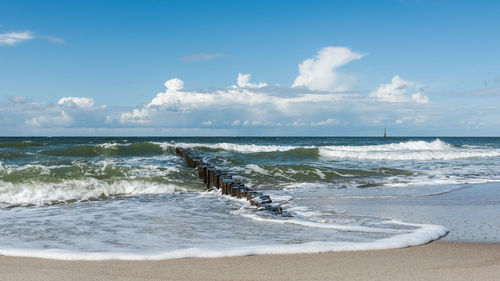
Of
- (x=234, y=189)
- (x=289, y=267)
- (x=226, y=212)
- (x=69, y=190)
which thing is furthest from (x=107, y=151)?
(x=289, y=267)

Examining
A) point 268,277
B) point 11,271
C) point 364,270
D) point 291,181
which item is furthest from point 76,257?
point 291,181

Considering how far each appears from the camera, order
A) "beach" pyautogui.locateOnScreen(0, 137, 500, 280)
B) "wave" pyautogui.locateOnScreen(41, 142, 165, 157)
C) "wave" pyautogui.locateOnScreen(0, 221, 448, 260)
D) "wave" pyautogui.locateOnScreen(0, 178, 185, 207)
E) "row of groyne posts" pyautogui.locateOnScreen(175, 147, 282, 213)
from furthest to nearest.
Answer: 1. "wave" pyautogui.locateOnScreen(41, 142, 165, 157)
2. "wave" pyautogui.locateOnScreen(0, 178, 185, 207)
3. "row of groyne posts" pyautogui.locateOnScreen(175, 147, 282, 213)
4. "wave" pyautogui.locateOnScreen(0, 221, 448, 260)
5. "beach" pyautogui.locateOnScreen(0, 137, 500, 280)

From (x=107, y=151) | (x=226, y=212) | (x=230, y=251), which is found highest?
(x=107, y=151)

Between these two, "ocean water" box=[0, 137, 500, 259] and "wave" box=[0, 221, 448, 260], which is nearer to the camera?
"wave" box=[0, 221, 448, 260]

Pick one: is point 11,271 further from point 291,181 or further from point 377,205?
point 291,181

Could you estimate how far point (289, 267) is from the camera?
359 cm

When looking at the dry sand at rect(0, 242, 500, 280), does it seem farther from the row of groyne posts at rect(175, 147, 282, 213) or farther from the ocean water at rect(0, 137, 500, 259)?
the row of groyne posts at rect(175, 147, 282, 213)

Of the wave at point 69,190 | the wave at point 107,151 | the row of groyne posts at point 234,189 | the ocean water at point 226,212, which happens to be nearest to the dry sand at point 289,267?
the ocean water at point 226,212

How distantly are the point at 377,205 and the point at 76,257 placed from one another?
5.47m

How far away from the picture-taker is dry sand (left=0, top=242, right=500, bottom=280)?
3326 millimetres

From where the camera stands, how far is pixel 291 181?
40.3 feet

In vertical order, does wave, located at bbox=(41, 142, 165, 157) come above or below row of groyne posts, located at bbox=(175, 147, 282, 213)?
above

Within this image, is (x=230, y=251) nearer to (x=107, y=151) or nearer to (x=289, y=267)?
(x=289, y=267)

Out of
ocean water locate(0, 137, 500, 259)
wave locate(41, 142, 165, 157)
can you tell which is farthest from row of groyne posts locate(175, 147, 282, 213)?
wave locate(41, 142, 165, 157)
